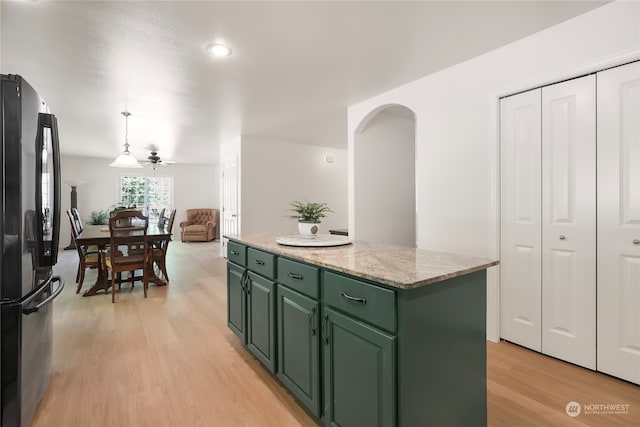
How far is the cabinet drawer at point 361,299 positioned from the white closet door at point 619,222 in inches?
72.4

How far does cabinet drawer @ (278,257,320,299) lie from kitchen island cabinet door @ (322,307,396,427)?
0.45 ft

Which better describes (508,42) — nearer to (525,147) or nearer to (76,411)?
(525,147)

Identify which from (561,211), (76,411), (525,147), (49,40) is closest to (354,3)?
(525,147)

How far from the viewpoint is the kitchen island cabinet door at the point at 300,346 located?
1.59 m

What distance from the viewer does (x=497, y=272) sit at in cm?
264

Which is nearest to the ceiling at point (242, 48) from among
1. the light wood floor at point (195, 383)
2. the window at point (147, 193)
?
the light wood floor at point (195, 383)

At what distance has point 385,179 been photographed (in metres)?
4.40

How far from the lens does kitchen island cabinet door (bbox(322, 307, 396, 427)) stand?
3.98ft

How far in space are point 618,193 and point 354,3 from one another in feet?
6.78

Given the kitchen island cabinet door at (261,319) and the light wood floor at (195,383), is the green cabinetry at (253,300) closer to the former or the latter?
the kitchen island cabinet door at (261,319)

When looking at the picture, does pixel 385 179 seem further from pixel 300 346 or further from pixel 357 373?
pixel 357 373

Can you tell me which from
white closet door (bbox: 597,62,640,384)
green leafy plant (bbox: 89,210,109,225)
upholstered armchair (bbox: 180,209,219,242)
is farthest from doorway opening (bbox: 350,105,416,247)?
green leafy plant (bbox: 89,210,109,225)

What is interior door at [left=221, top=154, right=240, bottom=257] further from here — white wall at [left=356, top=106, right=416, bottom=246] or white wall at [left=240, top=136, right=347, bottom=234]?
white wall at [left=356, top=106, right=416, bottom=246]

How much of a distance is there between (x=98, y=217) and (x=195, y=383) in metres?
8.21
